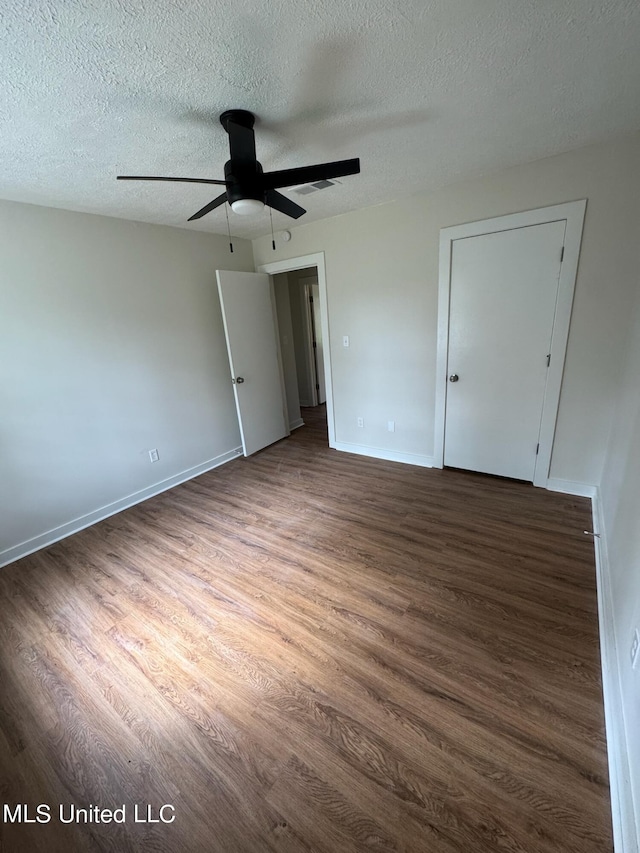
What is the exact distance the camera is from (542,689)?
1339 mm

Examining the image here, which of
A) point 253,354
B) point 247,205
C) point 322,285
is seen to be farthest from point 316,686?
point 322,285

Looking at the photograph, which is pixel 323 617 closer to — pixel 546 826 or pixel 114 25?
pixel 546 826

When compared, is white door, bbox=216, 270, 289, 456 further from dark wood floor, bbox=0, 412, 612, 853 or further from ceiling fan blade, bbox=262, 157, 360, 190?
ceiling fan blade, bbox=262, 157, 360, 190

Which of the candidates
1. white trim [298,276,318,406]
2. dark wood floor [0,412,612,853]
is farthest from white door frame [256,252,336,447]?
white trim [298,276,318,406]

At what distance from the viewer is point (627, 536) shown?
1.50 meters

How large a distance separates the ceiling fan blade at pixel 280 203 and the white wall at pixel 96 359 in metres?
1.75

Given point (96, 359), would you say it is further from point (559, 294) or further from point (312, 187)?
point (559, 294)

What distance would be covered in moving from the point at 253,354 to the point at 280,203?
2.07 metres

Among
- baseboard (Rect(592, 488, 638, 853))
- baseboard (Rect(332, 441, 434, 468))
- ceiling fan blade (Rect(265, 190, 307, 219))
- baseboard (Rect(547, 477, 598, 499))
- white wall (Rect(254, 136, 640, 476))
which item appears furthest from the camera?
baseboard (Rect(332, 441, 434, 468))

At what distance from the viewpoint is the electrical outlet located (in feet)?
3.47

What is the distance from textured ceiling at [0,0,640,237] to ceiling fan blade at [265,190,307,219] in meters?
0.31

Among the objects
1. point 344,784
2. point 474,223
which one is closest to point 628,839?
point 344,784

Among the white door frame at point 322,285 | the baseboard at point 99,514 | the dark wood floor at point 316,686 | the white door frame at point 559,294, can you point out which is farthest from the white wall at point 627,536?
the baseboard at point 99,514

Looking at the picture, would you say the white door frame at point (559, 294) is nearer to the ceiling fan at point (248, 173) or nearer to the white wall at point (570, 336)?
the white wall at point (570, 336)
